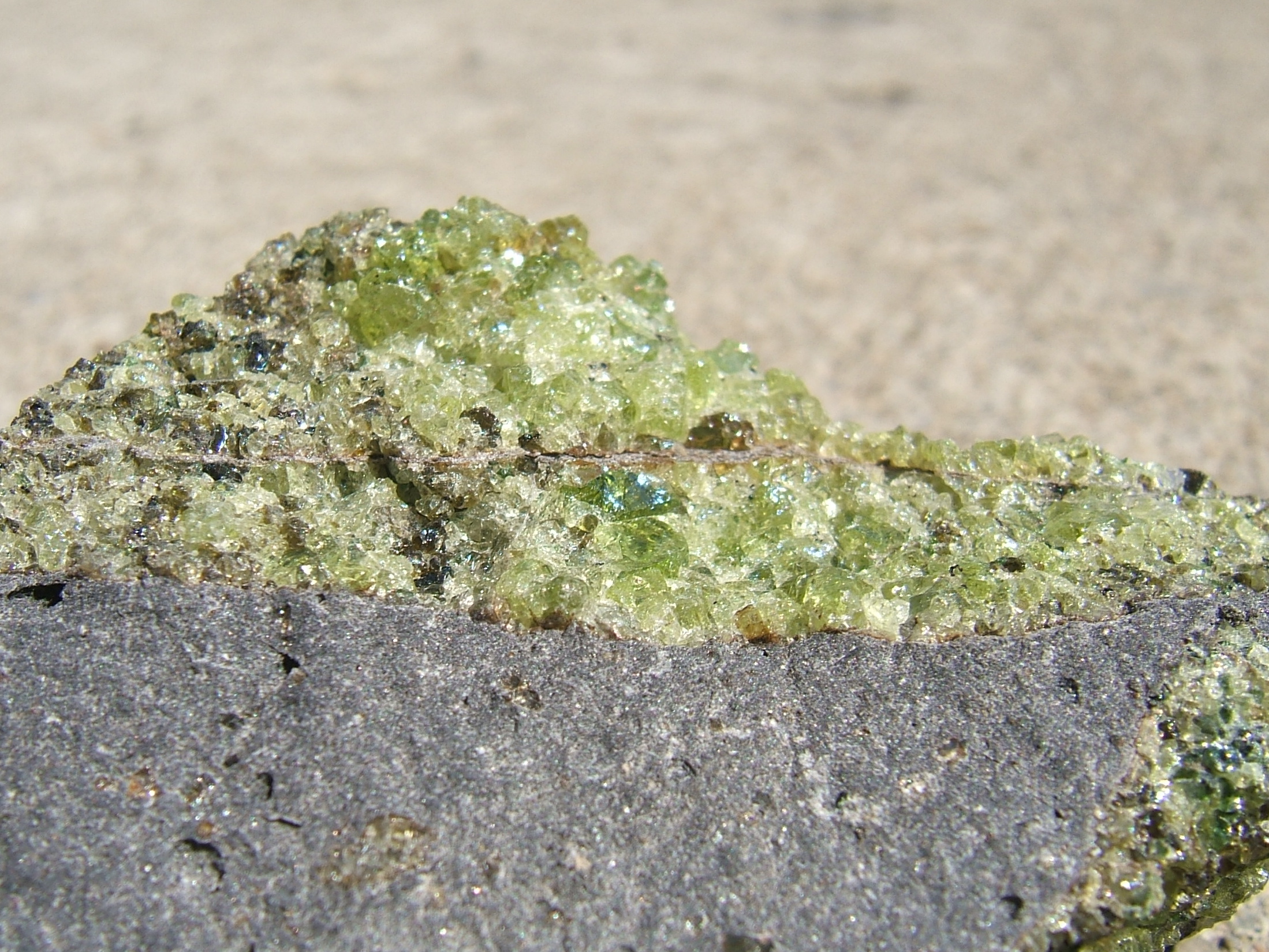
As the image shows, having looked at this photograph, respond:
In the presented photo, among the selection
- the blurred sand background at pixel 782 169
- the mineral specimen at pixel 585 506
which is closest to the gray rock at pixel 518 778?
the mineral specimen at pixel 585 506

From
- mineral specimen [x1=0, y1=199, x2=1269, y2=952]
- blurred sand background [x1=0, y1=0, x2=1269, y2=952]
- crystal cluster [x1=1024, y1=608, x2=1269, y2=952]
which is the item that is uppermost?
blurred sand background [x1=0, y1=0, x2=1269, y2=952]

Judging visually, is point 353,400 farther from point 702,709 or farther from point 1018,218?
point 1018,218

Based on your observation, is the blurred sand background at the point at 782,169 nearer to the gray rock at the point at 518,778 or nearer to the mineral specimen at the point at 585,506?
the mineral specimen at the point at 585,506

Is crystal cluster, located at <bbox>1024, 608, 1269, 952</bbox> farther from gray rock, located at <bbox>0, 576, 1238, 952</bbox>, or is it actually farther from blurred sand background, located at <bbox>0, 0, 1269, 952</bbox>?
blurred sand background, located at <bbox>0, 0, 1269, 952</bbox>

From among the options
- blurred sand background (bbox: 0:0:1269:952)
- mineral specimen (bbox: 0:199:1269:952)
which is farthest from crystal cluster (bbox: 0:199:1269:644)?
blurred sand background (bbox: 0:0:1269:952)

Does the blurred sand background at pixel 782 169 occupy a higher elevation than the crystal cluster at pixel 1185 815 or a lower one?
higher

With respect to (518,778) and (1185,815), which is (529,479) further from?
(1185,815)

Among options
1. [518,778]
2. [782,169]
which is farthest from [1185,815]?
[782,169]
